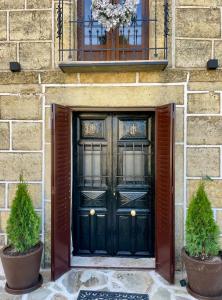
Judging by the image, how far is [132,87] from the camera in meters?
4.16

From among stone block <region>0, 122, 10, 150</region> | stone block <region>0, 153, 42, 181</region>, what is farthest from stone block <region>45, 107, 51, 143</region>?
stone block <region>0, 122, 10, 150</region>

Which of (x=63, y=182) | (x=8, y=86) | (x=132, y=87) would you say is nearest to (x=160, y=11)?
(x=132, y=87)

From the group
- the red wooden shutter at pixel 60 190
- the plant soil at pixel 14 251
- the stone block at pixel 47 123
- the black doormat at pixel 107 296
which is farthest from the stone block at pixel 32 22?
the black doormat at pixel 107 296

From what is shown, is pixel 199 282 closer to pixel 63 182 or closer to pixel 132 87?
pixel 63 182

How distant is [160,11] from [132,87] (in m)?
1.22

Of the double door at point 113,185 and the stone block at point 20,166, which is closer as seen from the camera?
the stone block at point 20,166

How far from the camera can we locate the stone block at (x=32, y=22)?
419cm

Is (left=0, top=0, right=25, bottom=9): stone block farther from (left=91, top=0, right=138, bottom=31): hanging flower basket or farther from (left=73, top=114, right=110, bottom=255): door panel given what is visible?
(left=73, top=114, right=110, bottom=255): door panel

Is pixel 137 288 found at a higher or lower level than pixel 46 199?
lower

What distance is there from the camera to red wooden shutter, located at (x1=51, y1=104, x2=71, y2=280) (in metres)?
3.78

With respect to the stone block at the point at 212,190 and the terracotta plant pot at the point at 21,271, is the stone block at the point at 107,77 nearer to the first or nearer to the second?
the stone block at the point at 212,190

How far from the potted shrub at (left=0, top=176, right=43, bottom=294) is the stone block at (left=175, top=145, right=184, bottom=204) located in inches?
84.3

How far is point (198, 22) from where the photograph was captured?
4.10m

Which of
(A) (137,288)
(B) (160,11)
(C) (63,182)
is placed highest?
(B) (160,11)
